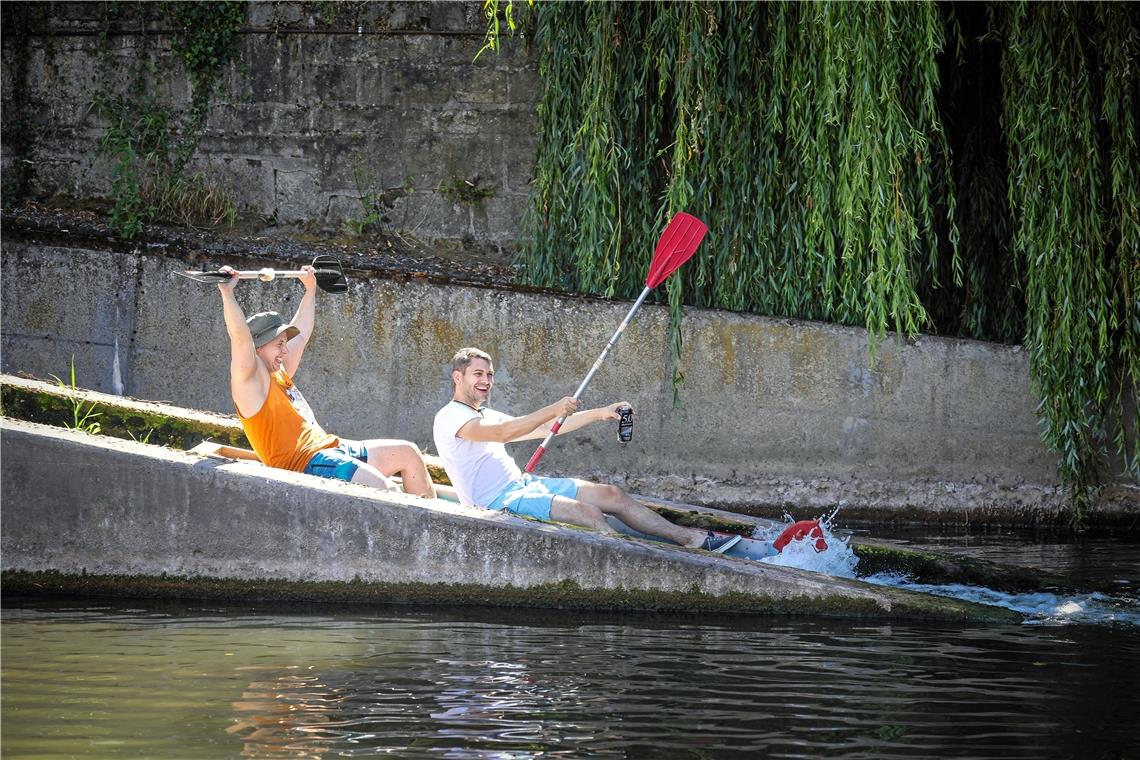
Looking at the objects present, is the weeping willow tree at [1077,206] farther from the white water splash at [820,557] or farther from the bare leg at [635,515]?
the bare leg at [635,515]

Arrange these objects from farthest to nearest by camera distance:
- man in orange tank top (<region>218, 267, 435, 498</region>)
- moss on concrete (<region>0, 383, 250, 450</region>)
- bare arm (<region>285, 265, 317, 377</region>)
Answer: moss on concrete (<region>0, 383, 250, 450</region>), bare arm (<region>285, 265, 317, 377</region>), man in orange tank top (<region>218, 267, 435, 498</region>)

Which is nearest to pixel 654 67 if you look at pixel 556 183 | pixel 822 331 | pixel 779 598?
pixel 556 183

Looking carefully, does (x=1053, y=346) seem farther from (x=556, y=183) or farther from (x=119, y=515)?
(x=119, y=515)

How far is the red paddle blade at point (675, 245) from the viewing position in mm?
8484

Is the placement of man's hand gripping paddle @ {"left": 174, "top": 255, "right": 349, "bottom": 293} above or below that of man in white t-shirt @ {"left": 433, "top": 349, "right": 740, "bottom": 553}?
above

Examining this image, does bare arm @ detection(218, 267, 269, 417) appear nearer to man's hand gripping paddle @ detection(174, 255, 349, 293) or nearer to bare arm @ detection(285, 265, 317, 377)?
man's hand gripping paddle @ detection(174, 255, 349, 293)

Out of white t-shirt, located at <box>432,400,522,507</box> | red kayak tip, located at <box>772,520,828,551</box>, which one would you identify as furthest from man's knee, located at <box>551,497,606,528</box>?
red kayak tip, located at <box>772,520,828,551</box>

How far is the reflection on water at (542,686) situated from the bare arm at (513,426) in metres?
1.00

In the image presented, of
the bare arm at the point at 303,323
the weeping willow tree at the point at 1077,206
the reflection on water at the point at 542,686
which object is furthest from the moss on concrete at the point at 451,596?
the weeping willow tree at the point at 1077,206

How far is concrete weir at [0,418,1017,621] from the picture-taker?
21.2 ft

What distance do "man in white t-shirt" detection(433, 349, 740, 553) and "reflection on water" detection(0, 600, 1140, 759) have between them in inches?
31.6

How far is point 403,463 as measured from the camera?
7.32 meters

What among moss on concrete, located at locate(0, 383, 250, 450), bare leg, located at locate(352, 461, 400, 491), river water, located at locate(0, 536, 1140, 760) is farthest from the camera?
moss on concrete, located at locate(0, 383, 250, 450)

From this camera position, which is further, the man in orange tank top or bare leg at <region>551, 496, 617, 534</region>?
bare leg at <region>551, 496, 617, 534</region>
